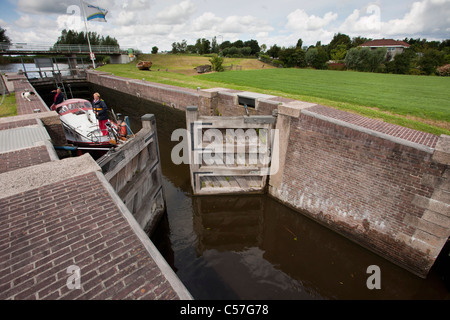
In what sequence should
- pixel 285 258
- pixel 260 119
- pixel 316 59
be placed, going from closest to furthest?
pixel 285 258, pixel 260 119, pixel 316 59

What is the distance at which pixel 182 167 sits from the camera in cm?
1160

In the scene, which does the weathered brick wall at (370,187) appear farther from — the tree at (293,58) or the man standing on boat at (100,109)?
the tree at (293,58)

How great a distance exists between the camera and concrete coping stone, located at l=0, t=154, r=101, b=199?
3693 mm

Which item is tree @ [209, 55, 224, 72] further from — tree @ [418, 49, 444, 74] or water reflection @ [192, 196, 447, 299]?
tree @ [418, 49, 444, 74]

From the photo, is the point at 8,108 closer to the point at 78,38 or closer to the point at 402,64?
the point at 402,64

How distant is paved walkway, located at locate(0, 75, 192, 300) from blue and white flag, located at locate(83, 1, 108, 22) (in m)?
40.7

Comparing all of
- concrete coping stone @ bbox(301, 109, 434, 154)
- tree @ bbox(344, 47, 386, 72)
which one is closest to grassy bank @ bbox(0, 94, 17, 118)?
concrete coping stone @ bbox(301, 109, 434, 154)

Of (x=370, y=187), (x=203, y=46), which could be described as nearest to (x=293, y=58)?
(x=203, y=46)

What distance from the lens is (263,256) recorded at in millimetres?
6816

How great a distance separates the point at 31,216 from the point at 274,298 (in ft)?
17.7

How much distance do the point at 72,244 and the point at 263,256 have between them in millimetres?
5417

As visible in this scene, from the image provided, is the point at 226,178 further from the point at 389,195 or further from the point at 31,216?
the point at 31,216

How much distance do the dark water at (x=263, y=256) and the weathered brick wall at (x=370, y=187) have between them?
1.72 feet

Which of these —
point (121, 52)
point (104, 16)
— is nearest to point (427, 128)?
point (104, 16)
